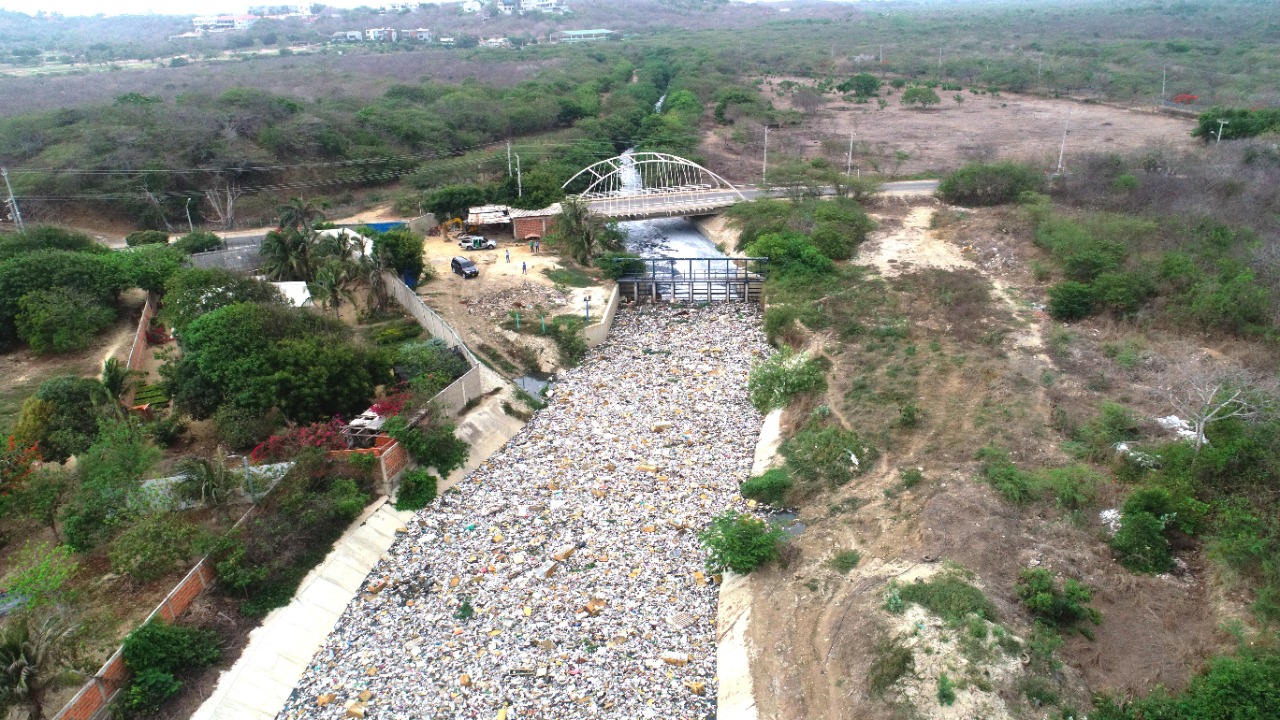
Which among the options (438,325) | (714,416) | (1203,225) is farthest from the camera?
(1203,225)

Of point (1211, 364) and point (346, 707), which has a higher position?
point (1211, 364)

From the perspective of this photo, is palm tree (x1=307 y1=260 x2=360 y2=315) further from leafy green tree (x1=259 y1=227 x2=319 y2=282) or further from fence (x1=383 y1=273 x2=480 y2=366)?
fence (x1=383 y1=273 x2=480 y2=366)

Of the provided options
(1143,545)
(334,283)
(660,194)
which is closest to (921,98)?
(660,194)

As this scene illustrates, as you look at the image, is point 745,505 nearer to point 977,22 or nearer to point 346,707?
point 346,707

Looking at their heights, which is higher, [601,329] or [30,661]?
[30,661]

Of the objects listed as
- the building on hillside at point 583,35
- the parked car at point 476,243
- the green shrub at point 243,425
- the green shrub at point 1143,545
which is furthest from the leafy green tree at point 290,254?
the building on hillside at point 583,35

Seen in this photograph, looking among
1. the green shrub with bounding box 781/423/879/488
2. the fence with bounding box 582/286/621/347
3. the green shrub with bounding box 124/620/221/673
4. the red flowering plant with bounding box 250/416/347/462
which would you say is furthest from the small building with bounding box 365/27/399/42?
the green shrub with bounding box 124/620/221/673

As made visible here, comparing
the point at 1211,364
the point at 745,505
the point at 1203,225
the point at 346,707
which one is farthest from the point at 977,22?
the point at 346,707

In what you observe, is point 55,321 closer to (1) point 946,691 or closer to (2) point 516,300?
(2) point 516,300
